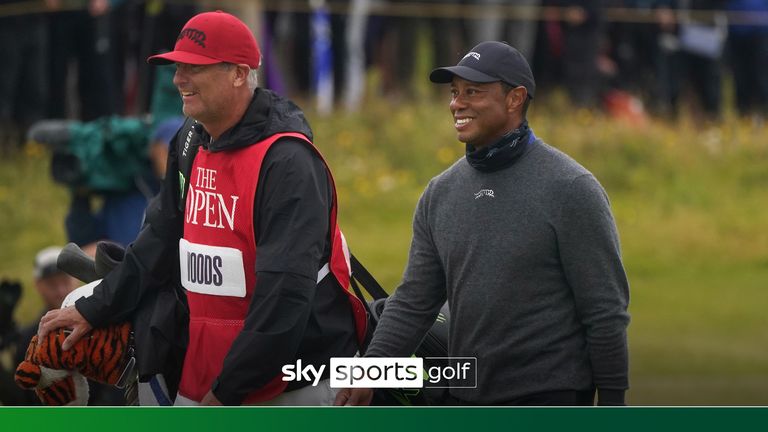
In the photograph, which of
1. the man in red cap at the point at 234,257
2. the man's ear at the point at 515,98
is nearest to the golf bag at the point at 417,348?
the man in red cap at the point at 234,257

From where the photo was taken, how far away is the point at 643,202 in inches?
444

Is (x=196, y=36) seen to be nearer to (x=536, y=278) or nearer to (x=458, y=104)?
(x=458, y=104)

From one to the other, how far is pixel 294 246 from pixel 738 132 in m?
7.73

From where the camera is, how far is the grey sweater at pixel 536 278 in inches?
173

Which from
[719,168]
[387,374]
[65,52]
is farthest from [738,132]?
[387,374]

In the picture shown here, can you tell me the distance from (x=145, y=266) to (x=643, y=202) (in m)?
6.78

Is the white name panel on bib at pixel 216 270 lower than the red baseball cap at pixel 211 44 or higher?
lower

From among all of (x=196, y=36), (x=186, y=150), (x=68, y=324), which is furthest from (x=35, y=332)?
(x=196, y=36)

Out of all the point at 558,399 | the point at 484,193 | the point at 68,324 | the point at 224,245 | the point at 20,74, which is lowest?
the point at 558,399

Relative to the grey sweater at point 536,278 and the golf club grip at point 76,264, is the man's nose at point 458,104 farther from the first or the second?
the golf club grip at point 76,264

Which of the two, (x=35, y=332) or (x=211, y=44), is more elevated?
(x=211, y=44)

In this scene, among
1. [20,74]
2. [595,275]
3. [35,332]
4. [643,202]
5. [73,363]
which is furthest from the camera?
[643,202]

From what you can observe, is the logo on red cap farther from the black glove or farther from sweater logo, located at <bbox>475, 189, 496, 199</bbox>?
the black glove

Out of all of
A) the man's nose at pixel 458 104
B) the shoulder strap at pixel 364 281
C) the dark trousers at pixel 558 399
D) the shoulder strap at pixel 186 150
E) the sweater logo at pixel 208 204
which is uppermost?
the man's nose at pixel 458 104
